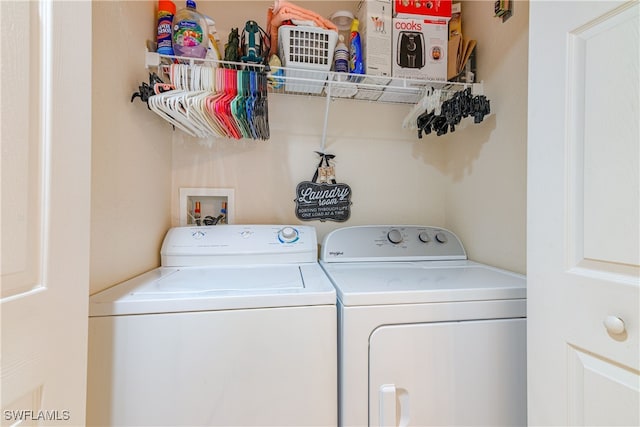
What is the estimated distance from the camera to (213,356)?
0.73 meters

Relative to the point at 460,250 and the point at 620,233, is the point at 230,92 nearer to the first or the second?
the point at 620,233

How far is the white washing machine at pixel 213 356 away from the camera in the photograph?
2.33 ft

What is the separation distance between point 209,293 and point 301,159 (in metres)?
0.98

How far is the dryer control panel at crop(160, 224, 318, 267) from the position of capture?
4.02ft

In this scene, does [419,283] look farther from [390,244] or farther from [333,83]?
[333,83]

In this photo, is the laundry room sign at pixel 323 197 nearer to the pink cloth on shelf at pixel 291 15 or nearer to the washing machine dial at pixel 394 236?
the washing machine dial at pixel 394 236

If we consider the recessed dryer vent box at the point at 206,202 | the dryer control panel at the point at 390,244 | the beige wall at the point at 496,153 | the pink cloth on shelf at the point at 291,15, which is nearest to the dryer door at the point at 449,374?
the beige wall at the point at 496,153

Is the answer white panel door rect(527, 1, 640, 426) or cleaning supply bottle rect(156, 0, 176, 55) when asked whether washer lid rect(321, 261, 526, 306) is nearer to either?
white panel door rect(527, 1, 640, 426)

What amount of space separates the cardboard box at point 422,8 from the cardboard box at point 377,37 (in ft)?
0.15

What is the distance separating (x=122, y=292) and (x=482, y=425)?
120 cm

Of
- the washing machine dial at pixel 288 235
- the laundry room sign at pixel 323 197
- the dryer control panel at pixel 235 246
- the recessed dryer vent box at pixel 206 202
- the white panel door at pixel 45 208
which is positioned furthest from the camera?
the laundry room sign at pixel 323 197

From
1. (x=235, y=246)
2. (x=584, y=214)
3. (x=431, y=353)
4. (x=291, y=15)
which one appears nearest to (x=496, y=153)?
(x=584, y=214)

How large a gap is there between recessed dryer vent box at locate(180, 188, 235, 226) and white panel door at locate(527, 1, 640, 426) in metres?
1.32

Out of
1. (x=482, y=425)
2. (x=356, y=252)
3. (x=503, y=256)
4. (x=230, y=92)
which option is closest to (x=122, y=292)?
(x=230, y=92)
